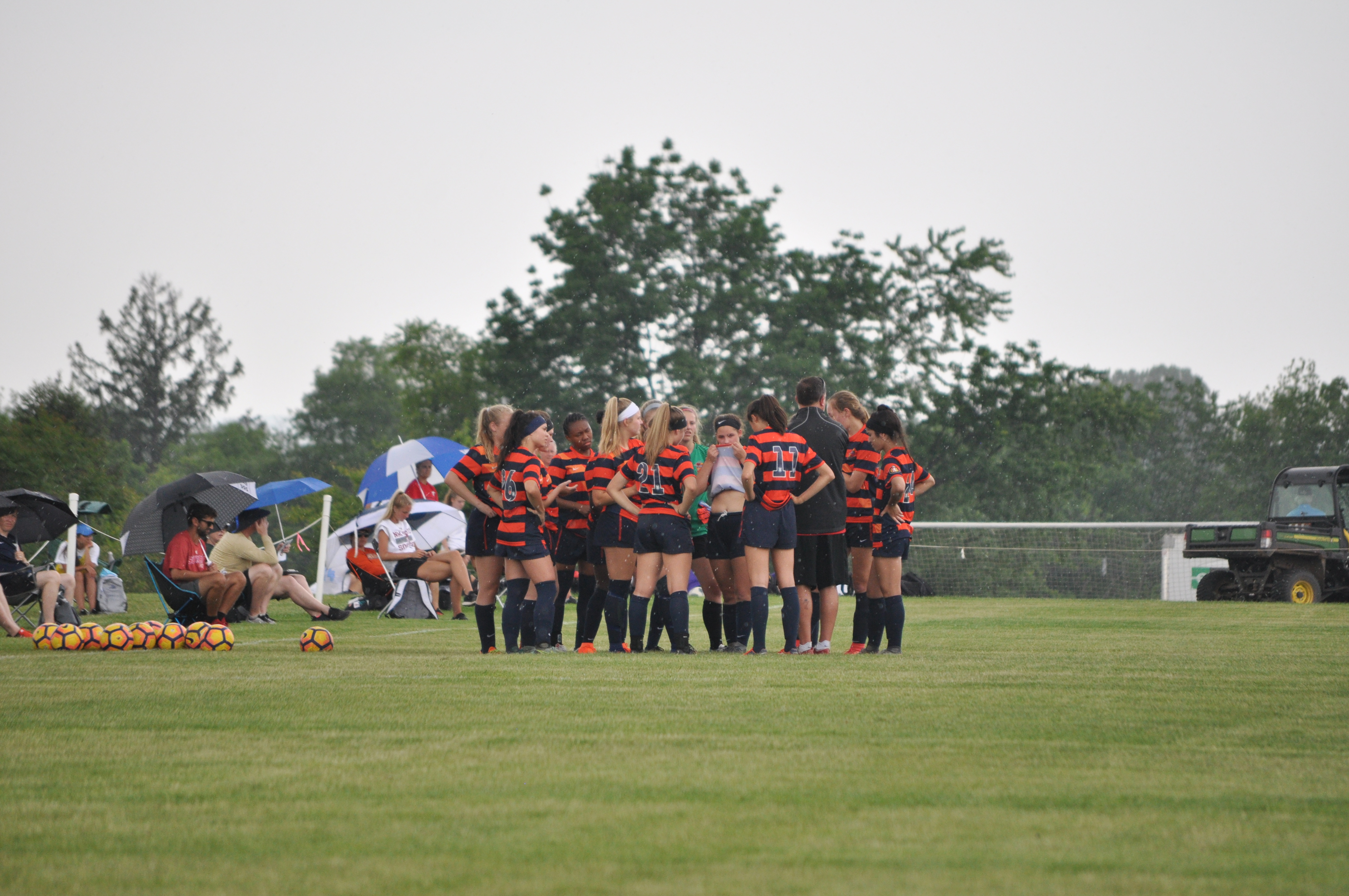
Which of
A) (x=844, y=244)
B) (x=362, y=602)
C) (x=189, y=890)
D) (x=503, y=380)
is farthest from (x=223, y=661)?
(x=844, y=244)

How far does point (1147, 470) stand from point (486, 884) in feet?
282

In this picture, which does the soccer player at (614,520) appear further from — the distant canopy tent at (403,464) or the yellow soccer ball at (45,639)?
the distant canopy tent at (403,464)

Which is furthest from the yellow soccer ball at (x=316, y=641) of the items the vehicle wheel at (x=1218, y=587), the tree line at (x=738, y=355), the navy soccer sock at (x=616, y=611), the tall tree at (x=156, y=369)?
the tall tree at (x=156, y=369)

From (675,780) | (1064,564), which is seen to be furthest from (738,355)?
(675,780)

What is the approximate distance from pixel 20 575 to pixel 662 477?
6519 millimetres

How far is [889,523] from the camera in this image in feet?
31.8

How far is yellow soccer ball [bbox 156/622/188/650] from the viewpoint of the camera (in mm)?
10672

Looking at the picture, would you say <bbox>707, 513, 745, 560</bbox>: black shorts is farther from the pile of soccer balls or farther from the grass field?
the pile of soccer balls

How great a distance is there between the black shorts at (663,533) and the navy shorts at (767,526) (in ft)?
1.41

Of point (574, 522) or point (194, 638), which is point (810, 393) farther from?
point (194, 638)

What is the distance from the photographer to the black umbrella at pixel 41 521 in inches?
552

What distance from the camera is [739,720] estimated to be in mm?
5891

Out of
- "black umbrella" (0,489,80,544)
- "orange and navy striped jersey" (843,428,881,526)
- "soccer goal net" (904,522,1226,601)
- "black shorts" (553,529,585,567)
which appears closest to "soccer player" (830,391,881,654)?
"orange and navy striped jersey" (843,428,881,526)

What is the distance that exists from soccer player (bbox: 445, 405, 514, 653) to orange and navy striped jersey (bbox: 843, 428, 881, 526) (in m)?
2.59
